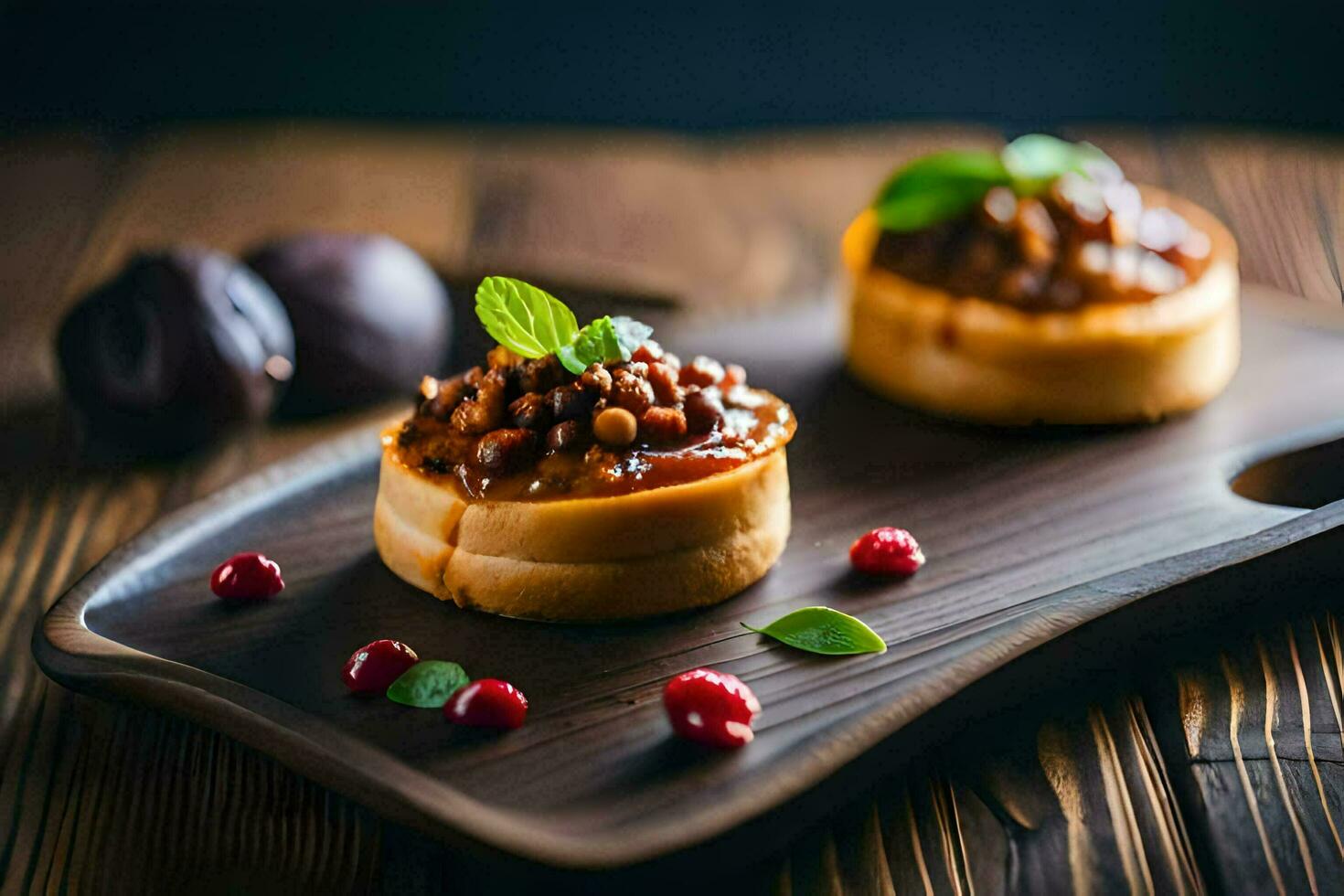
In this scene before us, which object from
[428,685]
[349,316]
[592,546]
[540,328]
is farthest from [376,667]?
[349,316]

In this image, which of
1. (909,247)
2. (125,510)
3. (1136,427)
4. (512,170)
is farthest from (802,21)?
(125,510)

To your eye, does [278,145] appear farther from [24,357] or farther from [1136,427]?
[1136,427]

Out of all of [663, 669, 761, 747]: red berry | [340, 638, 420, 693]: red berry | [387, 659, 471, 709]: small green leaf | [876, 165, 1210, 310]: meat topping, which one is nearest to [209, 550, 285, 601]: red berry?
[340, 638, 420, 693]: red berry

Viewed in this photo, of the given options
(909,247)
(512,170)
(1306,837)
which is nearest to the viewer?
(1306,837)

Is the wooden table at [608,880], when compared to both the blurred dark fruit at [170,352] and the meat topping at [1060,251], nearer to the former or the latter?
the blurred dark fruit at [170,352]

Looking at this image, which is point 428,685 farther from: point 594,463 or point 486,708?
point 594,463

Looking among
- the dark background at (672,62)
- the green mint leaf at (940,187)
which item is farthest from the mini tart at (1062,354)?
the dark background at (672,62)
